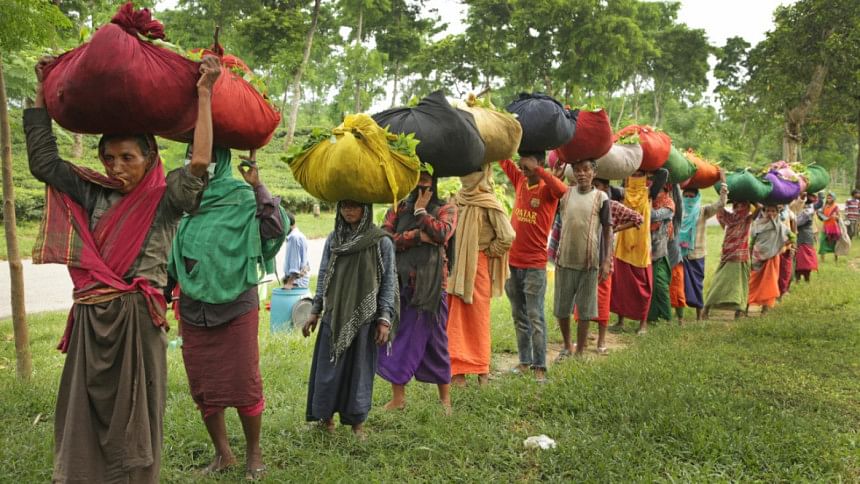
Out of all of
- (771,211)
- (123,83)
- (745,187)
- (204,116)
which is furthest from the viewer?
(771,211)

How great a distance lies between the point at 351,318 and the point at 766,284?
8179mm

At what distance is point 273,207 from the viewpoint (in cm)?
385

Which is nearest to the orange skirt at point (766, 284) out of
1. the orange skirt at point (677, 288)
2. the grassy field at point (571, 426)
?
the orange skirt at point (677, 288)

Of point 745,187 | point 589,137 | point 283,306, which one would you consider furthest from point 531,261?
point 745,187

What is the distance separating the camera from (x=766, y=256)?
33.0 feet

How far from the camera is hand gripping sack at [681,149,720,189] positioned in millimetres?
8859

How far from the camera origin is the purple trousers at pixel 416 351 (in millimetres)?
5027

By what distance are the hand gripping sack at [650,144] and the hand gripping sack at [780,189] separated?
266cm

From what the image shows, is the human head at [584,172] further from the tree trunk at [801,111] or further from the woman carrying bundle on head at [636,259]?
the tree trunk at [801,111]

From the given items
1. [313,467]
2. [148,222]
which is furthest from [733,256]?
[148,222]

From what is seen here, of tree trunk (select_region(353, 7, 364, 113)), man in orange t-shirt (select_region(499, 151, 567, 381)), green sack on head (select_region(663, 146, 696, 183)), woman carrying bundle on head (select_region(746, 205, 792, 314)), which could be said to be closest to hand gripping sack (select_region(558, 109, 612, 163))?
man in orange t-shirt (select_region(499, 151, 567, 381))

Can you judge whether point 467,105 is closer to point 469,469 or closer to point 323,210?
point 469,469

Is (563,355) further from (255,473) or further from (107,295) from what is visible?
(107,295)

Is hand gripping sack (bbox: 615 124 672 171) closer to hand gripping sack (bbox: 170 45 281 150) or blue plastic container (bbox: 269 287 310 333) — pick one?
blue plastic container (bbox: 269 287 310 333)
